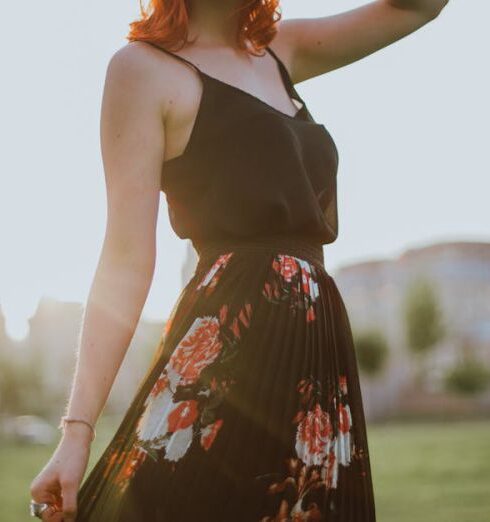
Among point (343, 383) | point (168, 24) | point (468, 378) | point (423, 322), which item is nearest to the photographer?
point (343, 383)

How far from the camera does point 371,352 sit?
204ft

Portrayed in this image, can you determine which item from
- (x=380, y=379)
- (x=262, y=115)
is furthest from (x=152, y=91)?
(x=380, y=379)

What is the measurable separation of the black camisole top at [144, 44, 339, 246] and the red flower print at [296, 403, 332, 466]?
382mm

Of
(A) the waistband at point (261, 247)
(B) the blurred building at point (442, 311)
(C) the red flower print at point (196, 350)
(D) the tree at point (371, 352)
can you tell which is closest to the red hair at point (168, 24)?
(A) the waistband at point (261, 247)

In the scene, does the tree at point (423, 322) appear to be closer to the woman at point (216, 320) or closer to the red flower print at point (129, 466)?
the woman at point (216, 320)

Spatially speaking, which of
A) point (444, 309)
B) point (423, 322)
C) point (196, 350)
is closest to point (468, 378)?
point (423, 322)

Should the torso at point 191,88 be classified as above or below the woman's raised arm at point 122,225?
above

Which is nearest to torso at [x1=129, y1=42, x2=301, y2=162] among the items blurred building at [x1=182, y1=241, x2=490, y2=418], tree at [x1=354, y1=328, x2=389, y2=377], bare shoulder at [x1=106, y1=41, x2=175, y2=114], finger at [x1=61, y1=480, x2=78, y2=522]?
bare shoulder at [x1=106, y1=41, x2=175, y2=114]

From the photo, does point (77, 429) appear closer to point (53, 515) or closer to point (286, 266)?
point (53, 515)

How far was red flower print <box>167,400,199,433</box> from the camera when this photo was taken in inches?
68.2

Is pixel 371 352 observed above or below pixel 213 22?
above

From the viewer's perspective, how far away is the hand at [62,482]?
1.67 meters

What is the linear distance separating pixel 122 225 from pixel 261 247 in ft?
0.95

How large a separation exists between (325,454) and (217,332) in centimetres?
32
